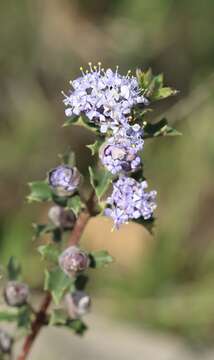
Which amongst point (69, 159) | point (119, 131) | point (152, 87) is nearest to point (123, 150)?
point (119, 131)

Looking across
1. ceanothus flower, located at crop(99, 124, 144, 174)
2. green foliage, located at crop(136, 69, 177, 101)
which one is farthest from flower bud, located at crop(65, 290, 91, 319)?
green foliage, located at crop(136, 69, 177, 101)

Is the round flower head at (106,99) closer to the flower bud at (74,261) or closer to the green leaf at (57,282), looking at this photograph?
the flower bud at (74,261)

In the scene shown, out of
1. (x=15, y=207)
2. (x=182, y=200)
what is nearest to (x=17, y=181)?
(x=15, y=207)

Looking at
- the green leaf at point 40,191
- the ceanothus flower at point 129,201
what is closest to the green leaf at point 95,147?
the ceanothus flower at point 129,201

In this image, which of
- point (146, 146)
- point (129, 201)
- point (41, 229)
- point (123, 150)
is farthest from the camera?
point (146, 146)

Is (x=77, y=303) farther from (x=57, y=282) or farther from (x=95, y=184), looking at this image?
(x=95, y=184)

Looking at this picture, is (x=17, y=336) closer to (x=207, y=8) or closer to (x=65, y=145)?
(x=65, y=145)
